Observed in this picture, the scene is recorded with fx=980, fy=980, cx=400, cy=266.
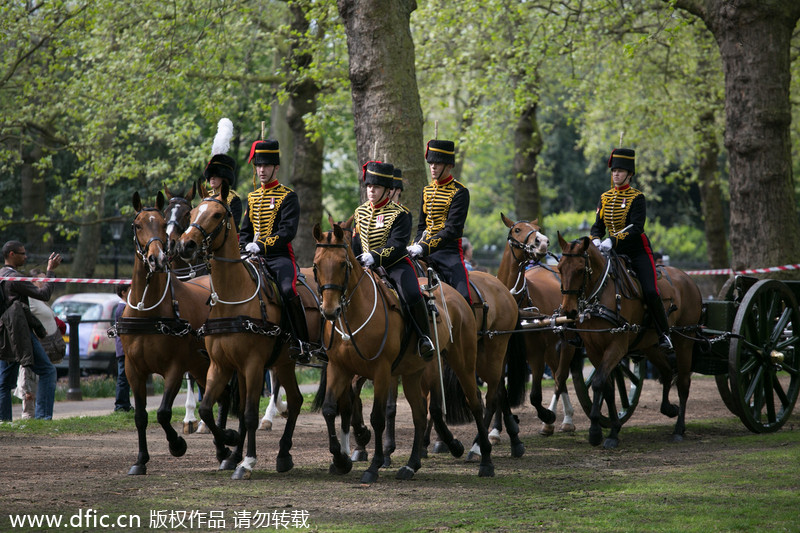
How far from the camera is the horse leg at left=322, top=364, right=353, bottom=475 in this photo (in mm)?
8078

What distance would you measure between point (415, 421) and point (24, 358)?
5.72 m

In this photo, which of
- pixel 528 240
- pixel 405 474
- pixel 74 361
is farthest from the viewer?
pixel 74 361

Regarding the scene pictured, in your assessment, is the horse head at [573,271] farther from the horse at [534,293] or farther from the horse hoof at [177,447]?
the horse hoof at [177,447]

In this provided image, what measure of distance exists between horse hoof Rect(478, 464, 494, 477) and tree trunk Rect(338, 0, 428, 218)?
585 centimetres

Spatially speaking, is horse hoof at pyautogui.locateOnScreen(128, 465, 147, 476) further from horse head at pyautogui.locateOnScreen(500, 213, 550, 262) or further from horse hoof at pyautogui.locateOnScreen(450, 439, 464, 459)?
horse head at pyautogui.locateOnScreen(500, 213, 550, 262)

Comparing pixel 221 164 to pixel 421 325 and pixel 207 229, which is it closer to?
pixel 207 229

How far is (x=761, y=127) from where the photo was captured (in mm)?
14539

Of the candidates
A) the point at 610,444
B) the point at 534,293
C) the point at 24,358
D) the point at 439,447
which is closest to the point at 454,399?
the point at 439,447

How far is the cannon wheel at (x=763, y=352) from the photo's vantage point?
1090cm

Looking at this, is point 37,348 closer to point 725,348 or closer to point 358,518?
point 358,518

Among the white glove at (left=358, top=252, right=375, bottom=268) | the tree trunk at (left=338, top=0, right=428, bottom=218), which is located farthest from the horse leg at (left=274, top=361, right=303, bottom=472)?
the tree trunk at (left=338, top=0, right=428, bottom=218)

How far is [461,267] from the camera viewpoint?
1002 cm

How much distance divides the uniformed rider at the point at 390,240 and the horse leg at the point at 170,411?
210cm

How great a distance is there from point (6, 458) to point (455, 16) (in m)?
15.6
